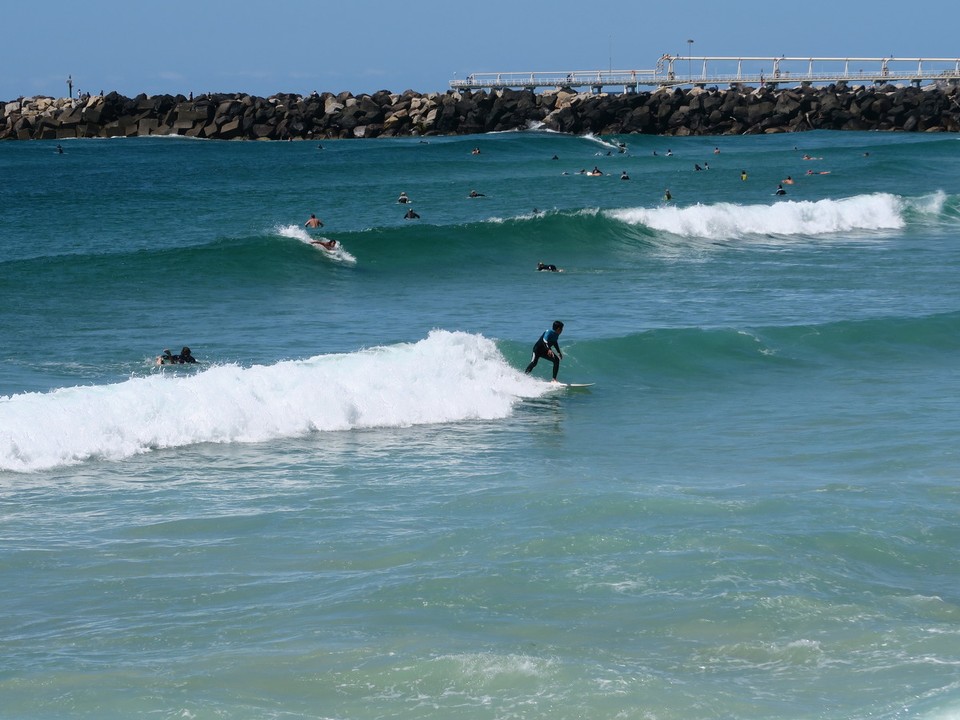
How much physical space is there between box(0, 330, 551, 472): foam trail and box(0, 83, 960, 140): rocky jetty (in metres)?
69.7

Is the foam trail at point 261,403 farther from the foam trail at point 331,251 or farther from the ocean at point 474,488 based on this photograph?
the foam trail at point 331,251

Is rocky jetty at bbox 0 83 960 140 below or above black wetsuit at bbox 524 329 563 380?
above

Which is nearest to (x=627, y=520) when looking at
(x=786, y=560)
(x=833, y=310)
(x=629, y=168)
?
(x=786, y=560)

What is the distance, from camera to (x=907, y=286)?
2839 cm

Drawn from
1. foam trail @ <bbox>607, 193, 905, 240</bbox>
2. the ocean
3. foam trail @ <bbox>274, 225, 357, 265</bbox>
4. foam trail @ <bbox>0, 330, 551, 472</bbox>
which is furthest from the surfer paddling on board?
foam trail @ <bbox>607, 193, 905, 240</bbox>

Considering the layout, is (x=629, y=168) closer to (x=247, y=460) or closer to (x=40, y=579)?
(x=247, y=460)

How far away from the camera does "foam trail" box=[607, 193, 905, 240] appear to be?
131 feet

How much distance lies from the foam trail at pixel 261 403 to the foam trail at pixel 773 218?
21.4 meters

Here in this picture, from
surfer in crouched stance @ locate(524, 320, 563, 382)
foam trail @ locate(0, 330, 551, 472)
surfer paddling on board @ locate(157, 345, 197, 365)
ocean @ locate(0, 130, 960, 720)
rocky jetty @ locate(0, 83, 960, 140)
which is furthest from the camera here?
rocky jetty @ locate(0, 83, 960, 140)

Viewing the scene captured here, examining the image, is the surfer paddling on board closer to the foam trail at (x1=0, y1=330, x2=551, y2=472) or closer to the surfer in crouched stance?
the foam trail at (x1=0, y1=330, x2=551, y2=472)

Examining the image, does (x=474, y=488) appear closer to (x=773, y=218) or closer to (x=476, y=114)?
(x=773, y=218)

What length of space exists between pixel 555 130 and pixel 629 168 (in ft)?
80.5

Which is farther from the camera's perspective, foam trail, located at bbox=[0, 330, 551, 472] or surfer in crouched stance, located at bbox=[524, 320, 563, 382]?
surfer in crouched stance, located at bbox=[524, 320, 563, 382]

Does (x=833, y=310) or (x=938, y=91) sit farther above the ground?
(x=938, y=91)
